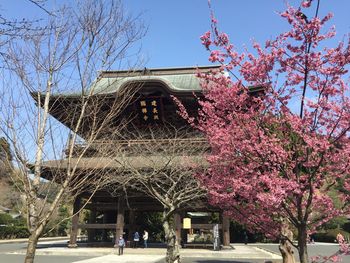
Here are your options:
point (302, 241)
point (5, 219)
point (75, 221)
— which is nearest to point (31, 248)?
point (302, 241)

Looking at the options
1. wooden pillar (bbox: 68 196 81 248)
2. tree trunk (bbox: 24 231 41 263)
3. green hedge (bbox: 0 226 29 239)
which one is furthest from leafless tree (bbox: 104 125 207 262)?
green hedge (bbox: 0 226 29 239)

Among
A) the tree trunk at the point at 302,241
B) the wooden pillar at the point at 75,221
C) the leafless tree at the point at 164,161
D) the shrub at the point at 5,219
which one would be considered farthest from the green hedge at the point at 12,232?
the tree trunk at the point at 302,241

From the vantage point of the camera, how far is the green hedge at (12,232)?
140 ft

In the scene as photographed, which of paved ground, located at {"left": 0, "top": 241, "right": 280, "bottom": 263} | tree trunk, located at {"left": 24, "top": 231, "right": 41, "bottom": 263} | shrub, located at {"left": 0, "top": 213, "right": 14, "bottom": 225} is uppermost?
shrub, located at {"left": 0, "top": 213, "right": 14, "bottom": 225}

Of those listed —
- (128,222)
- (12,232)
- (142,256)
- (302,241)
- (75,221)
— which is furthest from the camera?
(12,232)

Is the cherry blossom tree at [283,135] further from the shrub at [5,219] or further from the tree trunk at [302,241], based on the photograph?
the shrub at [5,219]

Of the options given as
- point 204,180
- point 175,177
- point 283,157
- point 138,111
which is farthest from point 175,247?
point 138,111

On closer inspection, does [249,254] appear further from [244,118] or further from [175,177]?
[244,118]

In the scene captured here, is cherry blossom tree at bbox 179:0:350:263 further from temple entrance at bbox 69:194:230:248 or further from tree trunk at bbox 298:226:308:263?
temple entrance at bbox 69:194:230:248

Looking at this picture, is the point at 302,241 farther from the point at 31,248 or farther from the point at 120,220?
the point at 120,220

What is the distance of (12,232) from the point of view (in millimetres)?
43844

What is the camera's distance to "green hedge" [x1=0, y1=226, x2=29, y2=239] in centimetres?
4262

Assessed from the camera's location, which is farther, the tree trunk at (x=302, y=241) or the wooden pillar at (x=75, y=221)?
the wooden pillar at (x=75, y=221)

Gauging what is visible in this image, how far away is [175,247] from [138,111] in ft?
32.5
